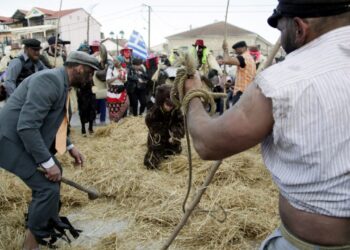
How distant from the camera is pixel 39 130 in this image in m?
2.71

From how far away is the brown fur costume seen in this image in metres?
4.78

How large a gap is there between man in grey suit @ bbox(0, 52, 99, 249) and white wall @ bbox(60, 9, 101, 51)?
47.6m

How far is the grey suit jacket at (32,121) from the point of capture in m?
2.61

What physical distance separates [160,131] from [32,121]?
93.6 inches

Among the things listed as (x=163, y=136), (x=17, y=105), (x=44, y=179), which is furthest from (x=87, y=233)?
(x=163, y=136)

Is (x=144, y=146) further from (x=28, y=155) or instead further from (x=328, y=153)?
(x=328, y=153)

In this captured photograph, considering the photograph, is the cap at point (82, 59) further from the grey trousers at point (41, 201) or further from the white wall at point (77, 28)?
the white wall at point (77, 28)

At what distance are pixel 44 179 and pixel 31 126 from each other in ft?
1.40

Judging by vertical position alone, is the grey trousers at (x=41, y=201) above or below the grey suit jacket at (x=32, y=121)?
below

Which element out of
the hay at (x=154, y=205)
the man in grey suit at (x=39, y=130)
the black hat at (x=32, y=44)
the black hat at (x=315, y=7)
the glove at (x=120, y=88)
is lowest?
the hay at (x=154, y=205)

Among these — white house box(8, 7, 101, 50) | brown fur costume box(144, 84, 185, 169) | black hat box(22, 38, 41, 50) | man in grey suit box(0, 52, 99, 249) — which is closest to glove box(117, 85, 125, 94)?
black hat box(22, 38, 41, 50)

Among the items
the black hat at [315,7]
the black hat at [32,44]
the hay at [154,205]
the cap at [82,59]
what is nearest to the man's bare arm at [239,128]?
the black hat at [315,7]

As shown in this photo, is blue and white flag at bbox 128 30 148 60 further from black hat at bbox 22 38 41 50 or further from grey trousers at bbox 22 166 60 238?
grey trousers at bbox 22 166 60 238

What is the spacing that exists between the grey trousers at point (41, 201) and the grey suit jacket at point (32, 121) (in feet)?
0.25
